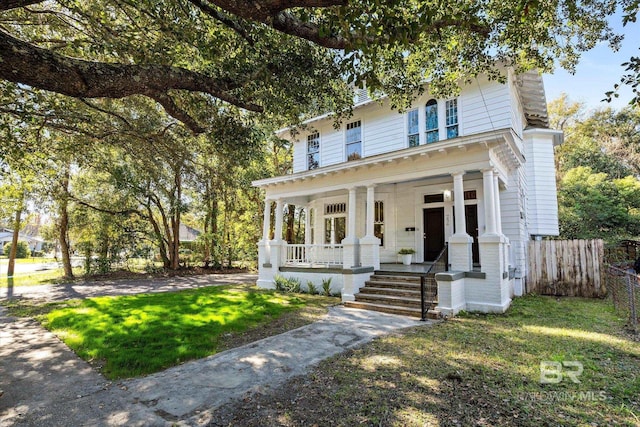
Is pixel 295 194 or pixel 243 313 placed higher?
pixel 295 194

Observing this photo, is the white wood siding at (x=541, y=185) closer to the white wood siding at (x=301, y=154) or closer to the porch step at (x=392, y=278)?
the porch step at (x=392, y=278)

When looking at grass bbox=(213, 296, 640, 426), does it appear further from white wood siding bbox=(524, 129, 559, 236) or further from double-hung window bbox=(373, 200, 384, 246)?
white wood siding bbox=(524, 129, 559, 236)

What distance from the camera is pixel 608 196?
17.6 meters

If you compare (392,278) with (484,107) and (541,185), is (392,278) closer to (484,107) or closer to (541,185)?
(484,107)

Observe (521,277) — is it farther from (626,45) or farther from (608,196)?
(608,196)

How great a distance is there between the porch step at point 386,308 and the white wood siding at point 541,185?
7.84 meters

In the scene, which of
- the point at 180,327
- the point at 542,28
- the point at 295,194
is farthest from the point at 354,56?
the point at 295,194

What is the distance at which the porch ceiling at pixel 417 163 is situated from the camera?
25.1 ft

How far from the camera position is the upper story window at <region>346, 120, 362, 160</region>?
12.1 metres

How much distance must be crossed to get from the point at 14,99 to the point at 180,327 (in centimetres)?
Result: 556

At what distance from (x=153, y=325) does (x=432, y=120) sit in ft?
32.6

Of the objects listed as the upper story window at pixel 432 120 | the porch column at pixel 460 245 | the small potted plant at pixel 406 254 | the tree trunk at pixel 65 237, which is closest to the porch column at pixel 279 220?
the small potted plant at pixel 406 254

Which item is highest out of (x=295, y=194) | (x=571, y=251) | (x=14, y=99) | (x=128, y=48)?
(x=128, y=48)

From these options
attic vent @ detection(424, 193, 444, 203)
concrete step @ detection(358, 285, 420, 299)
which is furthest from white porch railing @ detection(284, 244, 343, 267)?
attic vent @ detection(424, 193, 444, 203)
